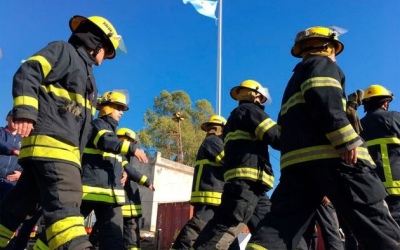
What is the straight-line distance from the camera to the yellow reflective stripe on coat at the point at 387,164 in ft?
18.9

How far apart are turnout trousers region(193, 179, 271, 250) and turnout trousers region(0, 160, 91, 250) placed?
1.70 m

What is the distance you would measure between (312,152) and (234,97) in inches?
114

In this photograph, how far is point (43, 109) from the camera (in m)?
3.55

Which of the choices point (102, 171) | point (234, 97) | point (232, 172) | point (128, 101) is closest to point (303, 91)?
point (232, 172)

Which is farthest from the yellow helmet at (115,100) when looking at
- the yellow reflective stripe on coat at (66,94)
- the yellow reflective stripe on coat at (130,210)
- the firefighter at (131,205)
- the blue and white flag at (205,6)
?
the blue and white flag at (205,6)

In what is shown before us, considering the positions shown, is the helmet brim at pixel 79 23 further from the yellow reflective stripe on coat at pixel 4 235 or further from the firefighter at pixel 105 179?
the yellow reflective stripe on coat at pixel 4 235

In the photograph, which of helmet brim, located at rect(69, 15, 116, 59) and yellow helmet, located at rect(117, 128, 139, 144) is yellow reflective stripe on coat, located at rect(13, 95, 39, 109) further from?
yellow helmet, located at rect(117, 128, 139, 144)

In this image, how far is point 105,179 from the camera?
554cm

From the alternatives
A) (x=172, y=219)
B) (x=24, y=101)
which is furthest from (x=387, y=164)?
(x=172, y=219)

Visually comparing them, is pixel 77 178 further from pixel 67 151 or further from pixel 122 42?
pixel 122 42

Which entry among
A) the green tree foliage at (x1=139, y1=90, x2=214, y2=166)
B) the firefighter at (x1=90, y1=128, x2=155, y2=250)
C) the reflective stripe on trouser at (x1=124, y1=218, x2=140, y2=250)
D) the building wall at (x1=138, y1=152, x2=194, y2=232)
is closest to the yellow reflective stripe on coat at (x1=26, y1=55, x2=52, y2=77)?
the firefighter at (x1=90, y1=128, x2=155, y2=250)

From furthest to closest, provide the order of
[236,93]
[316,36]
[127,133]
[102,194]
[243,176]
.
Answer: [127,133] < [236,93] < [102,194] < [243,176] < [316,36]

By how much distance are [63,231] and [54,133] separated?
0.79 meters

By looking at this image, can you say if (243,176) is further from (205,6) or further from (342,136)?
(205,6)
